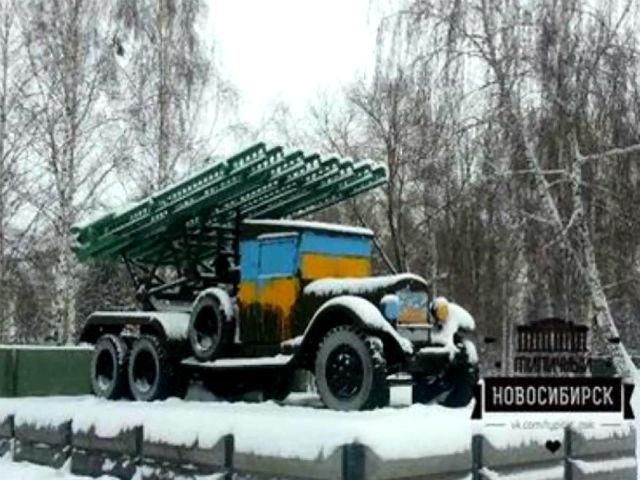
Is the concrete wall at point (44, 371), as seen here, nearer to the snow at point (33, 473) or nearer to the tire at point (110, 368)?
the tire at point (110, 368)

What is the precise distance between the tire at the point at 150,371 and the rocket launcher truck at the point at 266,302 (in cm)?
1

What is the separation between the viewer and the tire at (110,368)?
10.9 meters

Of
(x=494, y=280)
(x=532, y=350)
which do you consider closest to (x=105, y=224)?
(x=532, y=350)

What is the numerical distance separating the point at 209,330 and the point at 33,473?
245 centimetres

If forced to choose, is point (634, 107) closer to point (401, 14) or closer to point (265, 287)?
point (401, 14)

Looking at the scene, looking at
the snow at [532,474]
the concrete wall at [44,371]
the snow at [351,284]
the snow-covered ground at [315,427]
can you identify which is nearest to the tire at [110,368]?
the snow-covered ground at [315,427]

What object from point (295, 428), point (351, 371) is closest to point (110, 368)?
point (351, 371)

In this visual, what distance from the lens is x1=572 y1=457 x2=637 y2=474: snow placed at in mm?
7781

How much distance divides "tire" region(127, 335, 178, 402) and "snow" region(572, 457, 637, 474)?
4.47m

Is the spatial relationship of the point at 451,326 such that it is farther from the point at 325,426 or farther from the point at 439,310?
the point at 325,426

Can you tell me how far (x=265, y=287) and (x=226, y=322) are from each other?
1.77 feet

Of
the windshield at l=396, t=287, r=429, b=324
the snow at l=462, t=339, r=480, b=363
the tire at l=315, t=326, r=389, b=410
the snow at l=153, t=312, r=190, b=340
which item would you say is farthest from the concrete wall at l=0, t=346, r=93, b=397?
the snow at l=462, t=339, r=480, b=363

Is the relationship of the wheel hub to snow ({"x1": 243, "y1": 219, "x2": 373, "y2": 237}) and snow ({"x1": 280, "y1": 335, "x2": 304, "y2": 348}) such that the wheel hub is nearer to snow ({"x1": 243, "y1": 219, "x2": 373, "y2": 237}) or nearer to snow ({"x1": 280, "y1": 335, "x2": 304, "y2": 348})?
snow ({"x1": 280, "y1": 335, "x2": 304, "y2": 348})

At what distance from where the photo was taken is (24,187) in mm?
21516
